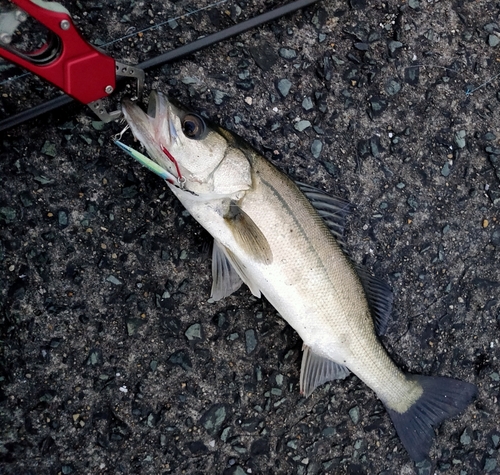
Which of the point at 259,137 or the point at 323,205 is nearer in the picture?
the point at 323,205

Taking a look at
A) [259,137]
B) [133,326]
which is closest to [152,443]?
[133,326]

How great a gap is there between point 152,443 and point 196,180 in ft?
3.94

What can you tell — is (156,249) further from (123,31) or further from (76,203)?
(123,31)

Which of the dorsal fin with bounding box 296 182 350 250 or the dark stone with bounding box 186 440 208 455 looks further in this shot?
the dark stone with bounding box 186 440 208 455

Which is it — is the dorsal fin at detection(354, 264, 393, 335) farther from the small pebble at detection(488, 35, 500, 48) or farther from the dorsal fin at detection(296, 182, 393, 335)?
the small pebble at detection(488, 35, 500, 48)

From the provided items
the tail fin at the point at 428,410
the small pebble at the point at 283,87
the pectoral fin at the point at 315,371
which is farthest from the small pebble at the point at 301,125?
the tail fin at the point at 428,410

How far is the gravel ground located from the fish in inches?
8.1

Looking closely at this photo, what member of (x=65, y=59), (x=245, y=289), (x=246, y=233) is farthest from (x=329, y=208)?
(x=65, y=59)

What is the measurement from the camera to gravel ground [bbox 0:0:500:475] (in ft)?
7.79

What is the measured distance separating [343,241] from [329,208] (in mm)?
155

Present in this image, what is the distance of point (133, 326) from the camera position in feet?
8.09

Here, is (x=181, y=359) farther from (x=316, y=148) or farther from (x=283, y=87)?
(x=283, y=87)

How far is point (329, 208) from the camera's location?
241 cm

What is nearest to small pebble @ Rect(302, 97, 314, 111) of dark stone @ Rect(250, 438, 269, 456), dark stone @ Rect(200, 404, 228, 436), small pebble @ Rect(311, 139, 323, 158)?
small pebble @ Rect(311, 139, 323, 158)
